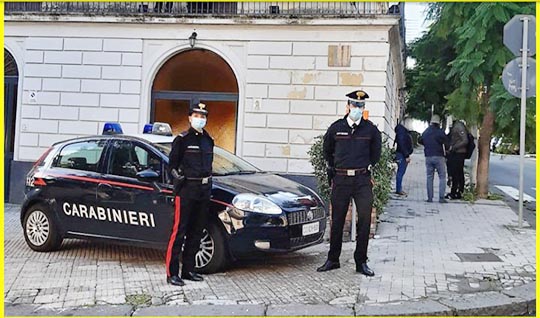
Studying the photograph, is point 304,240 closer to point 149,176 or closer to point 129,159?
point 149,176

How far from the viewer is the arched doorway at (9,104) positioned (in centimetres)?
1298

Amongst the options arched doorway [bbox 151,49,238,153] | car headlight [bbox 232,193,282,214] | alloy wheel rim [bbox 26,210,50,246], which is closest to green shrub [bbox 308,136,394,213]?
car headlight [bbox 232,193,282,214]

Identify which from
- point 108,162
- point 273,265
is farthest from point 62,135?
point 273,265

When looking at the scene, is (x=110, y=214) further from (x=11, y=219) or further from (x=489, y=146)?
(x=489, y=146)

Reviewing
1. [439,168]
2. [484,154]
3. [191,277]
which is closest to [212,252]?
[191,277]

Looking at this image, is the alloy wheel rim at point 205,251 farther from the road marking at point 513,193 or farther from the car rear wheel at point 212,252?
the road marking at point 513,193

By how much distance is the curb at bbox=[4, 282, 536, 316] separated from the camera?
17.0ft

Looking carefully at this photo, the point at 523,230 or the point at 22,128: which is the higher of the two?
the point at 22,128

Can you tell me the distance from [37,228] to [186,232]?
8.94 ft

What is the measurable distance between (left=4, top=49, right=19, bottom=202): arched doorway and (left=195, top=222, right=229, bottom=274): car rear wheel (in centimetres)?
809

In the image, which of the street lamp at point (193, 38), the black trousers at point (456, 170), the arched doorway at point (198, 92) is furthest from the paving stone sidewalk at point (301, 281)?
the street lamp at point (193, 38)

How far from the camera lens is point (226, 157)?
8.02 meters

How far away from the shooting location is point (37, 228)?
7.81 meters

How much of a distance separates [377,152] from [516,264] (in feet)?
7.65
